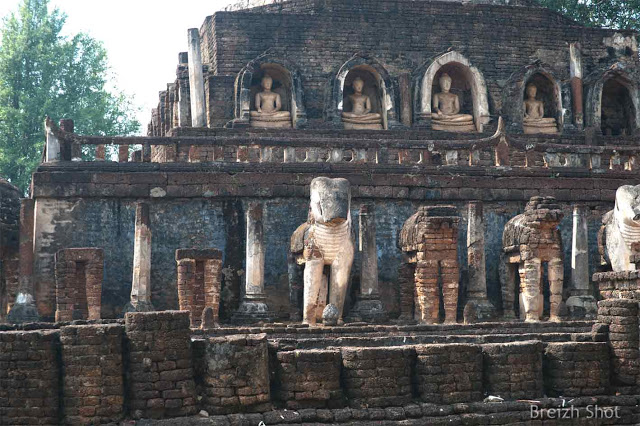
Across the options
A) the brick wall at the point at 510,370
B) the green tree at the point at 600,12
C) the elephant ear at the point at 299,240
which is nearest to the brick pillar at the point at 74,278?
the elephant ear at the point at 299,240

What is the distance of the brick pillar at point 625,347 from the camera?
11.6 metres

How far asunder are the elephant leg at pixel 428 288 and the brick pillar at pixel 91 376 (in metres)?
6.52

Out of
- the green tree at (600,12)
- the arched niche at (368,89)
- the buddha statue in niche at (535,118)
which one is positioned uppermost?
the green tree at (600,12)

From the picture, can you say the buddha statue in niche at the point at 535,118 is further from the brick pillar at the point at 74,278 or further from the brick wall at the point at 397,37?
the brick pillar at the point at 74,278

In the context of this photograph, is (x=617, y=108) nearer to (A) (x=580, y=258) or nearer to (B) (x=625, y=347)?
(A) (x=580, y=258)

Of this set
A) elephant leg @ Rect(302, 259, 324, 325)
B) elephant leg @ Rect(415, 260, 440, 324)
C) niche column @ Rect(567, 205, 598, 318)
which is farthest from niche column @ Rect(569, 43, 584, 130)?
elephant leg @ Rect(302, 259, 324, 325)

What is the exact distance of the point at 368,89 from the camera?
2438 centimetres

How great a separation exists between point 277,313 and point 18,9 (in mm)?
18948

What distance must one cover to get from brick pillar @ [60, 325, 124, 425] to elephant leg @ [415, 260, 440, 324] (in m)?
6.52

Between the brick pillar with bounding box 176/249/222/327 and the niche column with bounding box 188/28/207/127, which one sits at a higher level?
the niche column with bounding box 188/28/207/127

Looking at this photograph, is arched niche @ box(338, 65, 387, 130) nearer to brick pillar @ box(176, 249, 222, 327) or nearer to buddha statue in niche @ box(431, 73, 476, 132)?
buddha statue in niche @ box(431, 73, 476, 132)

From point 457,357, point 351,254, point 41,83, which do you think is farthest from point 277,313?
point 41,83

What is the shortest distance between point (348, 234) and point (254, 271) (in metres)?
2.07

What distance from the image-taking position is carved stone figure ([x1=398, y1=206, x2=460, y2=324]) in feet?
51.3
